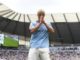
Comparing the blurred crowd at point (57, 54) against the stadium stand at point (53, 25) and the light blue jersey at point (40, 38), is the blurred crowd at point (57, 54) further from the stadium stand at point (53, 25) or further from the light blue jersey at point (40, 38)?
the light blue jersey at point (40, 38)

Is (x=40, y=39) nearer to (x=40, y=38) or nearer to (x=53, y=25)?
(x=40, y=38)

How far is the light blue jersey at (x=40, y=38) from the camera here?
4.68 meters

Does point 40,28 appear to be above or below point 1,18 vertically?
below

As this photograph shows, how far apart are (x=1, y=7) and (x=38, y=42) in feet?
58.3

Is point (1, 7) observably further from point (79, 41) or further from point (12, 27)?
point (79, 41)

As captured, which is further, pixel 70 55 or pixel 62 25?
pixel 62 25

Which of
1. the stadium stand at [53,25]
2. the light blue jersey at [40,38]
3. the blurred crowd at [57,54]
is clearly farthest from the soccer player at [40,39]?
the stadium stand at [53,25]

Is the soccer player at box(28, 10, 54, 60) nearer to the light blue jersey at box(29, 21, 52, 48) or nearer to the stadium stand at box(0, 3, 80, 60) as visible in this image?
the light blue jersey at box(29, 21, 52, 48)

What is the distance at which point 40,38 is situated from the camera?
4727mm

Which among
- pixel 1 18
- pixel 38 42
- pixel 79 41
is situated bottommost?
pixel 38 42

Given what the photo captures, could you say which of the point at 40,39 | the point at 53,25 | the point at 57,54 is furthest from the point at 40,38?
the point at 53,25

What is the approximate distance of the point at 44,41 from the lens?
4703mm

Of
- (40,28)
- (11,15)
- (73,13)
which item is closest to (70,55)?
(73,13)

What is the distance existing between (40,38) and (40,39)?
15mm
